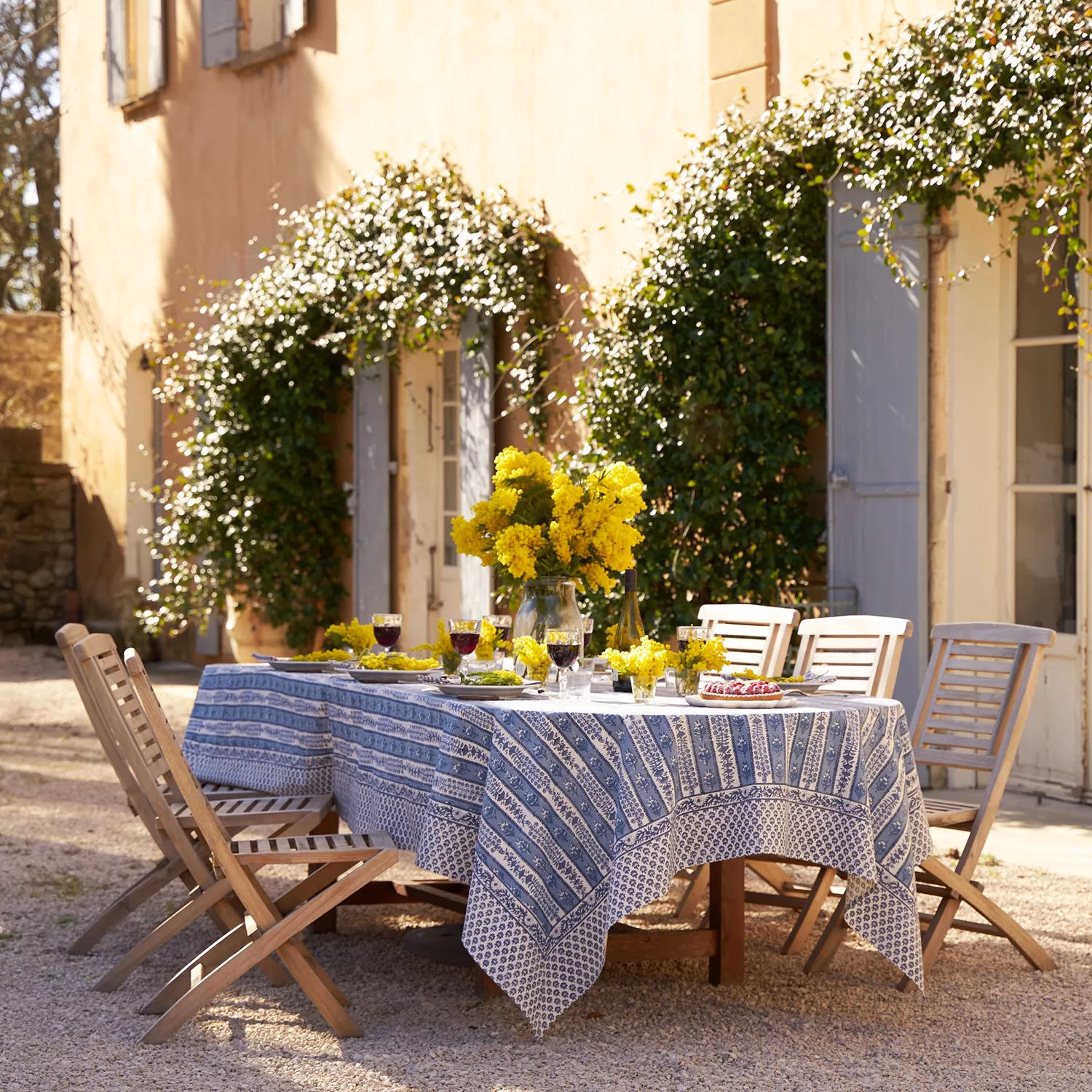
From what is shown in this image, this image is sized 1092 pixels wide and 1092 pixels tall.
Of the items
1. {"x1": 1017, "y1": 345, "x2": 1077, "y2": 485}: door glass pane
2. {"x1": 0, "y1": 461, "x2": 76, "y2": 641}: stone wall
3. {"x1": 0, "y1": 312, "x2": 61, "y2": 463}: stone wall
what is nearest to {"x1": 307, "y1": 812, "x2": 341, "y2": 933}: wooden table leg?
{"x1": 1017, "y1": 345, "x2": 1077, "y2": 485}: door glass pane

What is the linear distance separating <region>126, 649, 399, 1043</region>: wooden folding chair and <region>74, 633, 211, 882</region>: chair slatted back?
0.34 ft

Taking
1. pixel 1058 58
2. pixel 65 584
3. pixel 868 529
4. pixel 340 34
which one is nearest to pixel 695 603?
pixel 868 529

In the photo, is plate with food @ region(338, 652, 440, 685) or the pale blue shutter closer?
plate with food @ region(338, 652, 440, 685)

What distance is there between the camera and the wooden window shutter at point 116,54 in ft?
39.5

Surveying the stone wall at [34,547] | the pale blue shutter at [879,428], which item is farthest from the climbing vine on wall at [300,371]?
Result: the stone wall at [34,547]

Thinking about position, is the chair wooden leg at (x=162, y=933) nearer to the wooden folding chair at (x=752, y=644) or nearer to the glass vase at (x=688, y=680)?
the glass vase at (x=688, y=680)

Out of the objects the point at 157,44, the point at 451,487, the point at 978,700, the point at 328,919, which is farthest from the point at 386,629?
the point at 157,44

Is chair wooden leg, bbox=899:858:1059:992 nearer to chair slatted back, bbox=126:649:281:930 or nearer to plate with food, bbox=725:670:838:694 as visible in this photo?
plate with food, bbox=725:670:838:694

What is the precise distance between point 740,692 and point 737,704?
4 centimetres

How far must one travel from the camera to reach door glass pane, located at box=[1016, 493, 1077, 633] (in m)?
6.19

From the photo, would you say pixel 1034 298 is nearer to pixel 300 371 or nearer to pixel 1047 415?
pixel 1047 415

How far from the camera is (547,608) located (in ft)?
13.1

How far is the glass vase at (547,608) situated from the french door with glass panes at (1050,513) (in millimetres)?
2837

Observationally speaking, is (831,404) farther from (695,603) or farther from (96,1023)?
(96,1023)
